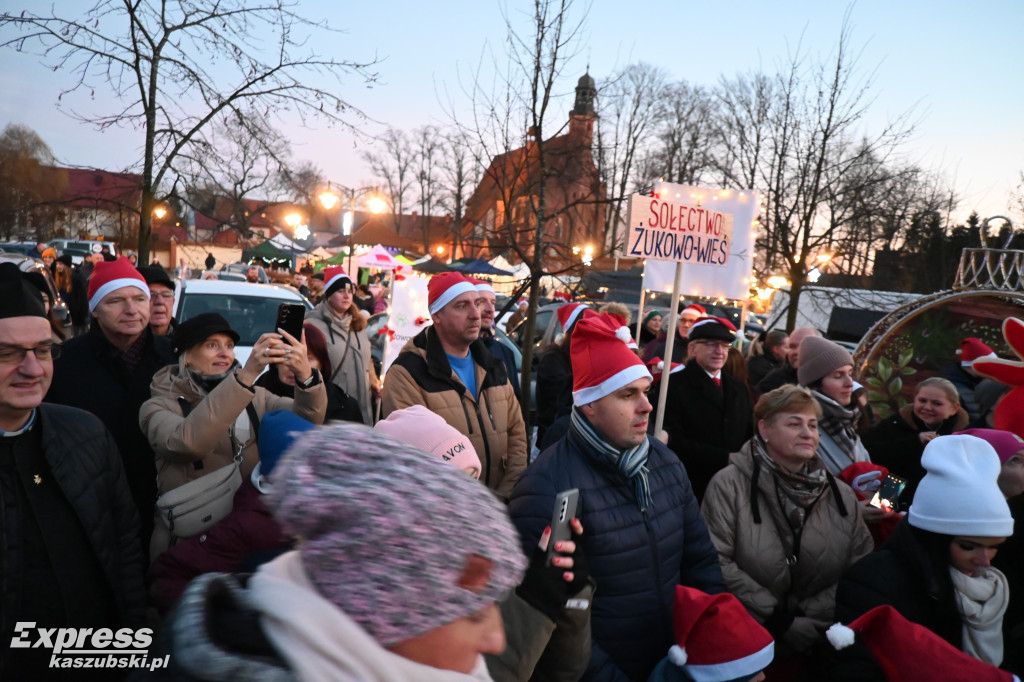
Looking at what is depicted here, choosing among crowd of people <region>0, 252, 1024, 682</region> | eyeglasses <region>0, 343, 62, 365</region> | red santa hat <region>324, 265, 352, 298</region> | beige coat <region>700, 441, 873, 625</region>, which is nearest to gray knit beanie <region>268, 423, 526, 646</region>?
crowd of people <region>0, 252, 1024, 682</region>

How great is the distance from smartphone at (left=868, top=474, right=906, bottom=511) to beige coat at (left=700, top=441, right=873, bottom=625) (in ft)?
1.68

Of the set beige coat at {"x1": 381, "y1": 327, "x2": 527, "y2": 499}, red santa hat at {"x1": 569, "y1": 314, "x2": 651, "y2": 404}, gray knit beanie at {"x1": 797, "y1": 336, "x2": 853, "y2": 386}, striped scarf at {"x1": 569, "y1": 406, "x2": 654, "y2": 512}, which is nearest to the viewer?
striped scarf at {"x1": 569, "y1": 406, "x2": 654, "y2": 512}

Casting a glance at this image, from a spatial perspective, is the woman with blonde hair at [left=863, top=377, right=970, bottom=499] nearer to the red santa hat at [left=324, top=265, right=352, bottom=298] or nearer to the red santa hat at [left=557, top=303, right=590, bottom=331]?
the red santa hat at [left=557, top=303, right=590, bottom=331]

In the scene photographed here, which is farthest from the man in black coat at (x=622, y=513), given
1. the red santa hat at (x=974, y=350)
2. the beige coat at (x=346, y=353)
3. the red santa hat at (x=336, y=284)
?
the red santa hat at (x=974, y=350)

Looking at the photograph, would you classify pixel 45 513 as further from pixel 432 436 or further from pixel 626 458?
pixel 626 458

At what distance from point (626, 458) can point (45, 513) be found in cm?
218

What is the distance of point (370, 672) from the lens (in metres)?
1.00

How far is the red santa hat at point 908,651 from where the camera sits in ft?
7.44

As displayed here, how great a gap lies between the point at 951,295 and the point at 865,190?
628cm

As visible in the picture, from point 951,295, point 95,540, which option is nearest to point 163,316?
point 95,540

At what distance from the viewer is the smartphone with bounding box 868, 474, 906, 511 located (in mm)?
3777

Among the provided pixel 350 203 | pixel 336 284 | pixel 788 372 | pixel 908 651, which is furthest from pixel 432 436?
pixel 350 203

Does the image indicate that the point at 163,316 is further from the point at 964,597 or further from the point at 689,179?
the point at 689,179

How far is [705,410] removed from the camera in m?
4.77
